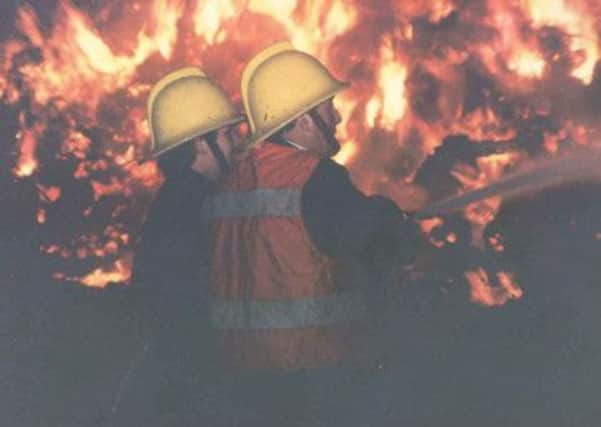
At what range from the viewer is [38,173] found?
5.14m

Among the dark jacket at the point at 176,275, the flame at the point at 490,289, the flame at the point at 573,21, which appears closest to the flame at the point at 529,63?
the flame at the point at 573,21

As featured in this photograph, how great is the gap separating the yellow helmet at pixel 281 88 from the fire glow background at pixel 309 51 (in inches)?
41.9

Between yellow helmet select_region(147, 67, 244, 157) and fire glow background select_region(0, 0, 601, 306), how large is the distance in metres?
0.73

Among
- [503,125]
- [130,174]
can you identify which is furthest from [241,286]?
[503,125]

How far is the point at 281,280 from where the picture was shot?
353 cm

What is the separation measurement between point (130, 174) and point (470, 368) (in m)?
2.62

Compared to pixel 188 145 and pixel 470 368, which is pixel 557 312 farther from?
pixel 188 145

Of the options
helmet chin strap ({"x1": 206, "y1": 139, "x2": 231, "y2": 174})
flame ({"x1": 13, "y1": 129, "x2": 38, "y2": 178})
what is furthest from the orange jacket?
flame ({"x1": 13, "y1": 129, "x2": 38, "y2": 178})

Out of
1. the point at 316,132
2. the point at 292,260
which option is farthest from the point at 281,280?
the point at 316,132

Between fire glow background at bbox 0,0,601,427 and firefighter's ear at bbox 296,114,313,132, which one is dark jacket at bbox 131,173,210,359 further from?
fire glow background at bbox 0,0,601,427

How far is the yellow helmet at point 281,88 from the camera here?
12.6ft

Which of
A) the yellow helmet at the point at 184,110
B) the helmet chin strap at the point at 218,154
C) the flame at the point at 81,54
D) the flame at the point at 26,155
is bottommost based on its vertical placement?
the helmet chin strap at the point at 218,154

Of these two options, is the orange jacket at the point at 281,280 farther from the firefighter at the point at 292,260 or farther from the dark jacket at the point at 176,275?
the dark jacket at the point at 176,275

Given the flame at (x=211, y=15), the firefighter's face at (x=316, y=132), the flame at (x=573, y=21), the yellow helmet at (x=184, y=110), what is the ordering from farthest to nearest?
the flame at (x=211, y=15) < the flame at (x=573, y=21) < the yellow helmet at (x=184, y=110) < the firefighter's face at (x=316, y=132)
